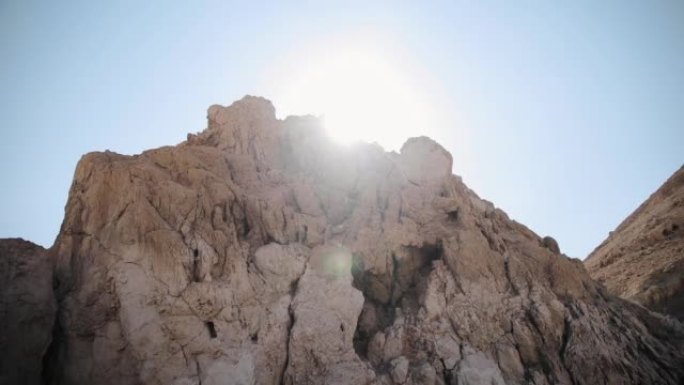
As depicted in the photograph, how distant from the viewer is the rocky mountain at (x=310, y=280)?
17141mm

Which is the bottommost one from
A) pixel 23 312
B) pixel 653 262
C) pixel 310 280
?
pixel 23 312

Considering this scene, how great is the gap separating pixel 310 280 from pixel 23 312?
34.8 feet

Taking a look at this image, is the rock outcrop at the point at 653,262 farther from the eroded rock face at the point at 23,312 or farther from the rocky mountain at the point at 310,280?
the eroded rock face at the point at 23,312

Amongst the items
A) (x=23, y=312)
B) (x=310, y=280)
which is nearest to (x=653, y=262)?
(x=310, y=280)

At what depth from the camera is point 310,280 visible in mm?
20391

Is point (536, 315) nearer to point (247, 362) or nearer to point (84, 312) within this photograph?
point (247, 362)

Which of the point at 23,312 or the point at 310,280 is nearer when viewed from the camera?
the point at 23,312

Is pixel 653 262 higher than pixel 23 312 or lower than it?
higher

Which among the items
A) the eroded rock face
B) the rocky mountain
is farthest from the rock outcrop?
the eroded rock face

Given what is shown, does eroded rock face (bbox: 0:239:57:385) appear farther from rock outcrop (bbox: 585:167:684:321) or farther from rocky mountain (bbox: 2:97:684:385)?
rock outcrop (bbox: 585:167:684:321)

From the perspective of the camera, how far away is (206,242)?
63.8 ft

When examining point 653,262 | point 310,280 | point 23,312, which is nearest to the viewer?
point 23,312

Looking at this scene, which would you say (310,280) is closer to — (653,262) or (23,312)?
(23,312)

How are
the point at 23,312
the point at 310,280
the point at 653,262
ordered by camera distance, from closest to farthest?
the point at 23,312, the point at 310,280, the point at 653,262
